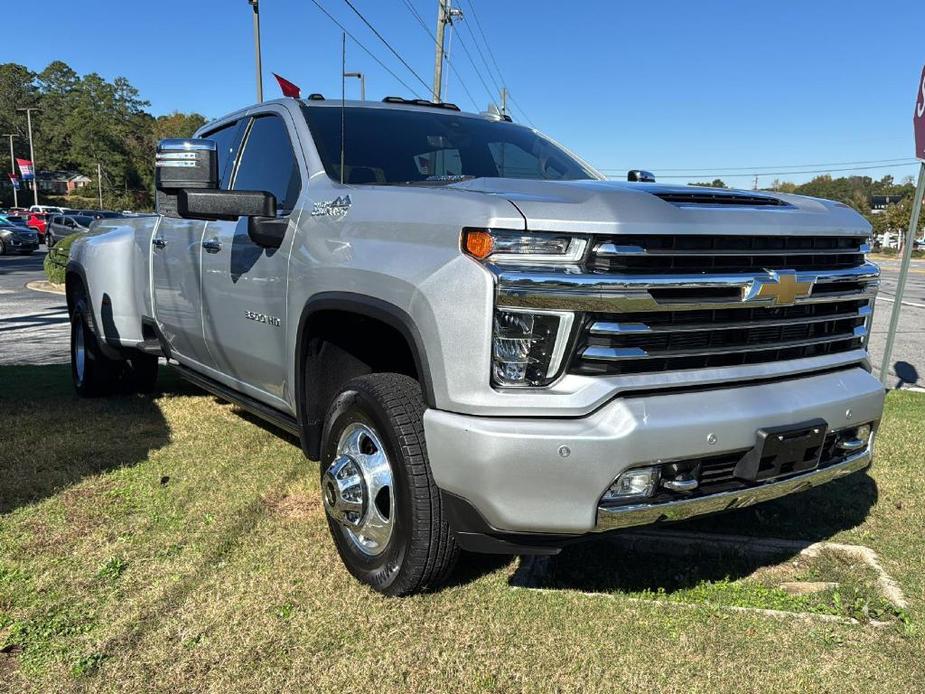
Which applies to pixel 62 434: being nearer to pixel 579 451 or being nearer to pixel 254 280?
pixel 254 280

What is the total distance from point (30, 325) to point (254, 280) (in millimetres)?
9291

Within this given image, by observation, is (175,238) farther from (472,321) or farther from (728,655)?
(728,655)

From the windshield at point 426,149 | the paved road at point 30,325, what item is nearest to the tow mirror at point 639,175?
the windshield at point 426,149

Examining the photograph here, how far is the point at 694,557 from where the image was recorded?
3.37m

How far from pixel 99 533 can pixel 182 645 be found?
3.72 ft

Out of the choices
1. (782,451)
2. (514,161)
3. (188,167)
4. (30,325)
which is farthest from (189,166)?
(30,325)

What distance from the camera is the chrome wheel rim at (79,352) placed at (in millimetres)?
5984

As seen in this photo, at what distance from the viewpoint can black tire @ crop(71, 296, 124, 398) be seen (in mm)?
5770

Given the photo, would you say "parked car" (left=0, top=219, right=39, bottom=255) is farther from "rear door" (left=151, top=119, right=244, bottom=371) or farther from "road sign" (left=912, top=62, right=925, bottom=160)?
"road sign" (left=912, top=62, right=925, bottom=160)

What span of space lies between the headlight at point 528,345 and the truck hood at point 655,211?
0.87 ft

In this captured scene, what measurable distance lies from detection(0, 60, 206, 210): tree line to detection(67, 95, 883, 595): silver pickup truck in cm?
7844

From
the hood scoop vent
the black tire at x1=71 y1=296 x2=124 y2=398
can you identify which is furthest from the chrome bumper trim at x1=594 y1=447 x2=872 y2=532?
the black tire at x1=71 y1=296 x2=124 y2=398

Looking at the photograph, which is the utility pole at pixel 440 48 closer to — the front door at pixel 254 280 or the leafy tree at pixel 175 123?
the front door at pixel 254 280

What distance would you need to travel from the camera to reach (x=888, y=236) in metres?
89.6
